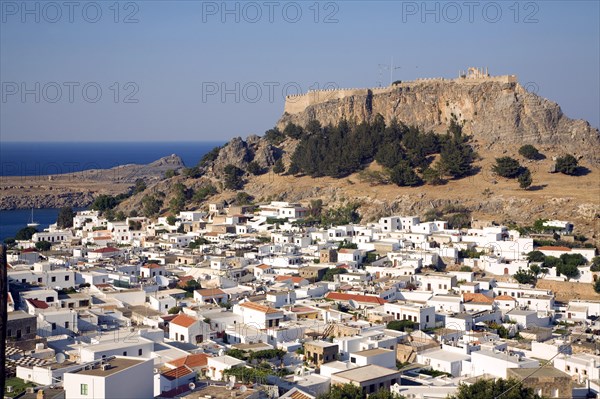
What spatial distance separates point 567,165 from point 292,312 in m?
18.5

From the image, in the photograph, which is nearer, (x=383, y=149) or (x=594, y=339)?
(x=594, y=339)

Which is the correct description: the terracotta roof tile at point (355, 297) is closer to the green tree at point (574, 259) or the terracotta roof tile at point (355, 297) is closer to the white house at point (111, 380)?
the green tree at point (574, 259)

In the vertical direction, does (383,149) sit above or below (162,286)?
above

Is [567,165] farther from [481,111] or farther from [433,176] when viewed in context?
[481,111]

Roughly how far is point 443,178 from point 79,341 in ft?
71.5

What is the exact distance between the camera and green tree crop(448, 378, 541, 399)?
12.9m

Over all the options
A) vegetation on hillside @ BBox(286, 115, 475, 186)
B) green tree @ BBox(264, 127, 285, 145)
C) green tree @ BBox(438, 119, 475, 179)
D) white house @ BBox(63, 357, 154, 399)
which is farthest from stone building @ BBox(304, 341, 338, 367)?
green tree @ BBox(264, 127, 285, 145)

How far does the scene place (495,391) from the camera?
513 inches

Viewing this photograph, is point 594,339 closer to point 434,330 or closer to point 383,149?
point 434,330

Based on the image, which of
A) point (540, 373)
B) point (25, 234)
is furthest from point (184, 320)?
point (25, 234)

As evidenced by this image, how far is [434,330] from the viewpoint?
19.7m

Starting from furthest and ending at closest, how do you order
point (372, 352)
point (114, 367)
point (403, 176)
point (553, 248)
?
point (403, 176) < point (553, 248) < point (372, 352) < point (114, 367)

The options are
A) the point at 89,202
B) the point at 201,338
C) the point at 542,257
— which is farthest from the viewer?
the point at 89,202

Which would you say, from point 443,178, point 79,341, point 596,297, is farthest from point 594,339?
point 443,178
